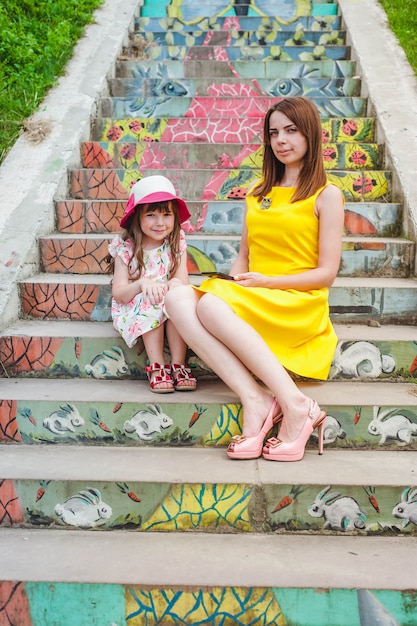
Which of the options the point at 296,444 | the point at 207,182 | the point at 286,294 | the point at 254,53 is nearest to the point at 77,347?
the point at 286,294

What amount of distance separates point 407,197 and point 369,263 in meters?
0.52

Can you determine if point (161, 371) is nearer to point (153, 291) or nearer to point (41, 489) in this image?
point (153, 291)

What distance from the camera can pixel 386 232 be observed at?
3.99 metres

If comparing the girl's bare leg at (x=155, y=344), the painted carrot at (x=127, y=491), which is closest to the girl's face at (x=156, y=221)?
the girl's bare leg at (x=155, y=344)

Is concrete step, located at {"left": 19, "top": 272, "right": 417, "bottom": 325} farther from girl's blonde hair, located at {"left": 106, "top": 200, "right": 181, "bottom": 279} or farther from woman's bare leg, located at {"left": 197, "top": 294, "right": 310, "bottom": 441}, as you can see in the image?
woman's bare leg, located at {"left": 197, "top": 294, "right": 310, "bottom": 441}

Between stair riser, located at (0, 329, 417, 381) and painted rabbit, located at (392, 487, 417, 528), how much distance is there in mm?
760

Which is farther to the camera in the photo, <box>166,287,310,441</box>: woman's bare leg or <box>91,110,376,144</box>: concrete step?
<box>91,110,376,144</box>: concrete step

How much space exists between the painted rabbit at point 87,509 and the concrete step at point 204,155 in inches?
103

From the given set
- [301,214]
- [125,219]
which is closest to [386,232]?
[301,214]

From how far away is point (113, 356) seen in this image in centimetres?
320

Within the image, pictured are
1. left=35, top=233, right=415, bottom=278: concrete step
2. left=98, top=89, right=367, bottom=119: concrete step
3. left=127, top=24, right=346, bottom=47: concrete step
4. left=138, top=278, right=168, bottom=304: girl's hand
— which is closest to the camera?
left=138, top=278, right=168, bottom=304: girl's hand

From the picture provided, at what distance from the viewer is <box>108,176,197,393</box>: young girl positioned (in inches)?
120

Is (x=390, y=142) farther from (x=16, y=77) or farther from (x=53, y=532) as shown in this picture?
(x=53, y=532)

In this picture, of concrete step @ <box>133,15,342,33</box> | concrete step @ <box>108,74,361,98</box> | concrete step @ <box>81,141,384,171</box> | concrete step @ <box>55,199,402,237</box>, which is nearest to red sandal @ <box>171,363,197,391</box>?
concrete step @ <box>55,199,402,237</box>
